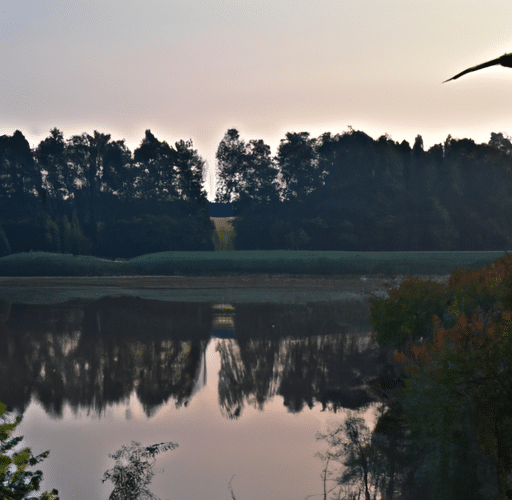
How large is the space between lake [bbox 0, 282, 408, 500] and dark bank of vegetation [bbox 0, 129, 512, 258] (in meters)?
74.1

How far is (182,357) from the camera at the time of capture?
1624 inches

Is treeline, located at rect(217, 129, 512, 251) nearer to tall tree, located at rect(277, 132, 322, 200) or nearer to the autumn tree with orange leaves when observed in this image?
tall tree, located at rect(277, 132, 322, 200)

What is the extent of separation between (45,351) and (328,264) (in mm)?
83022

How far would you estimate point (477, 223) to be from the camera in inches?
5359

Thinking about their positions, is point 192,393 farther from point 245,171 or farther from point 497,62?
point 245,171

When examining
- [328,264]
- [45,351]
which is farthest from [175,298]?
[328,264]

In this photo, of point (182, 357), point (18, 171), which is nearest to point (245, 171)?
point (18, 171)

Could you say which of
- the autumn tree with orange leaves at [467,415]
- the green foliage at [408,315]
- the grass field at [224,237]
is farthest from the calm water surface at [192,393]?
the grass field at [224,237]

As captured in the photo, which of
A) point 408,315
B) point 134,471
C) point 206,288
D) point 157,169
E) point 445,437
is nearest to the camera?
point 445,437

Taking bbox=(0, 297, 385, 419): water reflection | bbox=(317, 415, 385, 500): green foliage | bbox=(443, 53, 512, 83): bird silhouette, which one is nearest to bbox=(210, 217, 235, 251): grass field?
bbox=(0, 297, 385, 419): water reflection

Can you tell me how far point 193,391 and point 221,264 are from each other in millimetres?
93531

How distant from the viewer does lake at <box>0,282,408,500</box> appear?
21031 millimetres

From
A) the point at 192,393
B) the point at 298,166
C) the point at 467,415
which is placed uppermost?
the point at 298,166

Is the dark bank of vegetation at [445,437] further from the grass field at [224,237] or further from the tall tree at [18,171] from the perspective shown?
the tall tree at [18,171]
